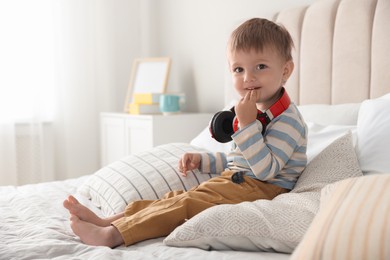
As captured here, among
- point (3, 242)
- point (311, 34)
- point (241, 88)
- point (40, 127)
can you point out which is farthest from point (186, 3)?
point (3, 242)

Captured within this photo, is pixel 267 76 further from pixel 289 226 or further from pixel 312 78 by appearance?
pixel 312 78

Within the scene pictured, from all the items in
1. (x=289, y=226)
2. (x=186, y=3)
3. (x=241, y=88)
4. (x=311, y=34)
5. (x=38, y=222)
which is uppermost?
(x=186, y=3)

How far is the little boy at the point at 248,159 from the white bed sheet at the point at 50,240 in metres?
0.05

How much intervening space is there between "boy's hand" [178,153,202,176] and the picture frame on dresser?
1.70m

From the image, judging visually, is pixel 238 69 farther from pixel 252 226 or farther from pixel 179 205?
pixel 252 226

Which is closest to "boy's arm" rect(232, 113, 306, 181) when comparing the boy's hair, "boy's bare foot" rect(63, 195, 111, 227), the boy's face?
the boy's face

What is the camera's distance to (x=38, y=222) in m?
1.53

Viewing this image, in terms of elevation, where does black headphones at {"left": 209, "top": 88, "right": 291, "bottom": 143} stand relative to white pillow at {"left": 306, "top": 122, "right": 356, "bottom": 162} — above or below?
above

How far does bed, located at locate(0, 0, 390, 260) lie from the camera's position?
2.78 feet

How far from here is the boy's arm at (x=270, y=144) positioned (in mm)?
1393

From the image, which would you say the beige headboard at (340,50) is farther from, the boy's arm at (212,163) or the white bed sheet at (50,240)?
the white bed sheet at (50,240)

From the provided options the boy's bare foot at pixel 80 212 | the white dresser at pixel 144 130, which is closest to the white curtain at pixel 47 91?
the white dresser at pixel 144 130

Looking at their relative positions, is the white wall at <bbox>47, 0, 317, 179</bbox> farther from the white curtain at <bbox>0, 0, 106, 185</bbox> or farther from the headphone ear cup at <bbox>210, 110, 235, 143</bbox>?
the headphone ear cup at <bbox>210, 110, 235, 143</bbox>

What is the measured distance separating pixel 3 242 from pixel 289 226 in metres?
0.72
